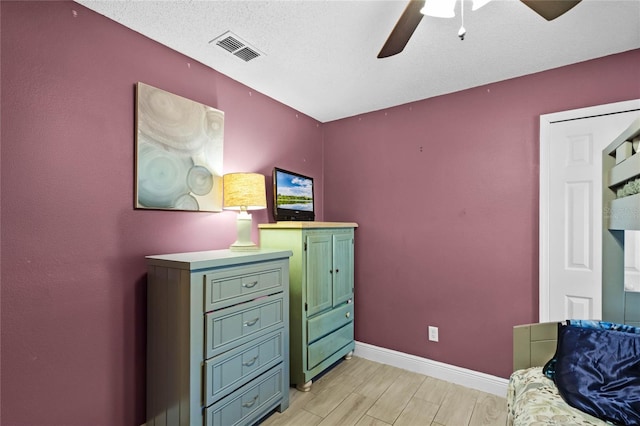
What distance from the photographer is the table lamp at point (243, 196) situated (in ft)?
6.73

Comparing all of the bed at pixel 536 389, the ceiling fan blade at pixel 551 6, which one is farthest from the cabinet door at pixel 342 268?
the ceiling fan blade at pixel 551 6

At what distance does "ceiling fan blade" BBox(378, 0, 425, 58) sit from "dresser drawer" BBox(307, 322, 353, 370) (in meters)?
2.07

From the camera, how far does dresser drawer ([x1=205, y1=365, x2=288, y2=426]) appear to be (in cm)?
164

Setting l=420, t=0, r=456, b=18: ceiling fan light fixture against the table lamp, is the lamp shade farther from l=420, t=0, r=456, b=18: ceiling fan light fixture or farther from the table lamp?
l=420, t=0, r=456, b=18: ceiling fan light fixture

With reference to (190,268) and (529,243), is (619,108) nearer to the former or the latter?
(529,243)

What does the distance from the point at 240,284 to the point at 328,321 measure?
1.07m

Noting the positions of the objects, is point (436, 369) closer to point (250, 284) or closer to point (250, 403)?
point (250, 403)

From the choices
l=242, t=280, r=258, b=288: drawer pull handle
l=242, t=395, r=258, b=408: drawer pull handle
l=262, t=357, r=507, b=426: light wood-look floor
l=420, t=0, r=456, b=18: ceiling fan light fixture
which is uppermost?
l=420, t=0, r=456, b=18: ceiling fan light fixture

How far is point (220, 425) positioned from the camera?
1649 mm

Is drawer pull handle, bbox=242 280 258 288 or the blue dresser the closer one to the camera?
the blue dresser

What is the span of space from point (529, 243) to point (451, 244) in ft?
1.76

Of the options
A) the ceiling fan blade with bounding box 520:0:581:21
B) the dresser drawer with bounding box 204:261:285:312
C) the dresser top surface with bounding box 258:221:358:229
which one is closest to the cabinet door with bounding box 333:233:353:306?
the dresser top surface with bounding box 258:221:358:229

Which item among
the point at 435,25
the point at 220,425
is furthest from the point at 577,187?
the point at 220,425

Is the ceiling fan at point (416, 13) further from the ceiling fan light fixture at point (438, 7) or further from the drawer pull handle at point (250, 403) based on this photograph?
the drawer pull handle at point (250, 403)
